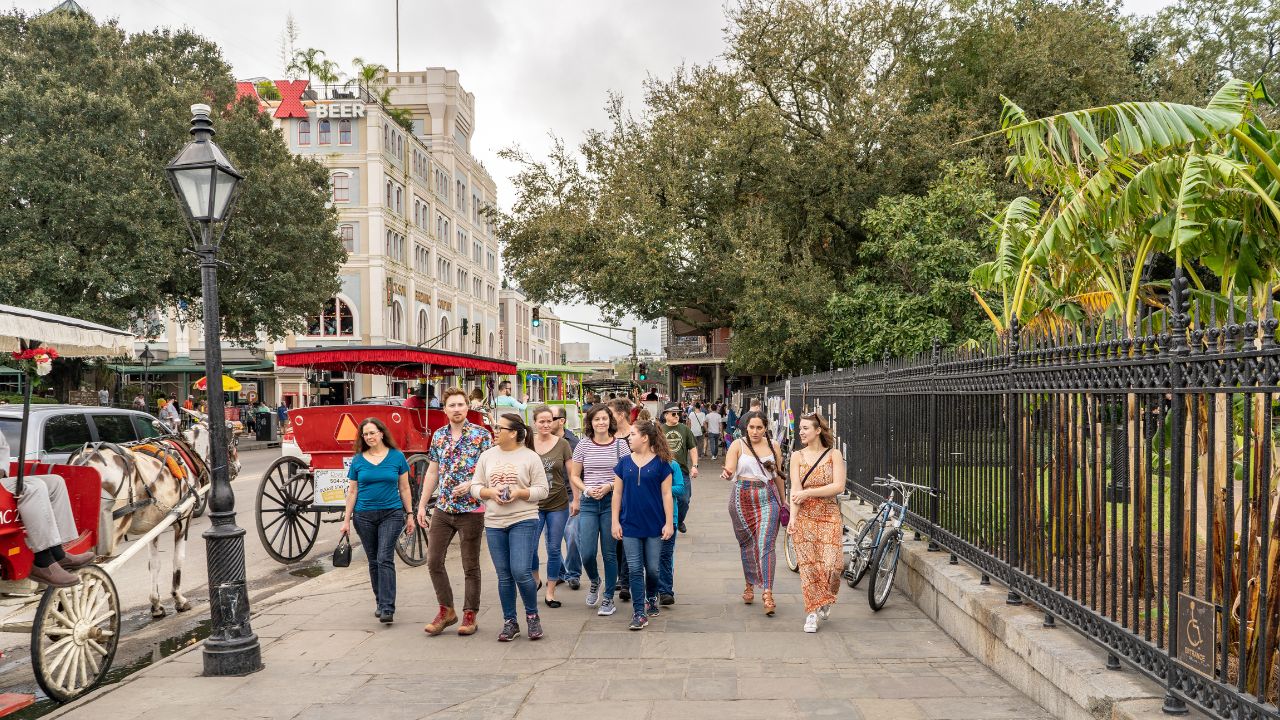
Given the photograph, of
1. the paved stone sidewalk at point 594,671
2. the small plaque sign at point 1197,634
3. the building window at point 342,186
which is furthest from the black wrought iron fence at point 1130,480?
the building window at point 342,186

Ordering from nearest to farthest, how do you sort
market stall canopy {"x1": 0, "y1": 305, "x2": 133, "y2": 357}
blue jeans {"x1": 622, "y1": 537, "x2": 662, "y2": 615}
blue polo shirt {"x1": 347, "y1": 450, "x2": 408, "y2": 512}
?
market stall canopy {"x1": 0, "y1": 305, "x2": 133, "y2": 357} → blue jeans {"x1": 622, "y1": 537, "x2": 662, "y2": 615} → blue polo shirt {"x1": 347, "y1": 450, "x2": 408, "y2": 512}

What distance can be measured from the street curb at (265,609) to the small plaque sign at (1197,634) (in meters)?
6.05

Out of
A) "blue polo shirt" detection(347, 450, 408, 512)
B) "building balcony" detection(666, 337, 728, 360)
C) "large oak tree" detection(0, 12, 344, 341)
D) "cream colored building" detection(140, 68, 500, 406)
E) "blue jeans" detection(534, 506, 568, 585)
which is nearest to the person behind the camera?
"blue polo shirt" detection(347, 450, 408, 512)

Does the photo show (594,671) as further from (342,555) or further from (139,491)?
(139,491)

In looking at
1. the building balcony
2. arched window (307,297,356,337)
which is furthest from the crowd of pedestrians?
arched window (307,297,356,337)

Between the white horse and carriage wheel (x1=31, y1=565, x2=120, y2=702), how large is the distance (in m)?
1.06

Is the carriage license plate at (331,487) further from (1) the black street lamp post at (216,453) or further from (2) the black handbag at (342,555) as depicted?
(1) the black street lamp post at (216,453)

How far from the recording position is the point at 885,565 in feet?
28.1

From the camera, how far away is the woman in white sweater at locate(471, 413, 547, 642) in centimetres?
739

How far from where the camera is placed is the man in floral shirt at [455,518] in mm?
7660

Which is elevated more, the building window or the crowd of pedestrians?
the building window

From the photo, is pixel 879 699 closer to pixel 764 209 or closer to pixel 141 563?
pixel 141 563

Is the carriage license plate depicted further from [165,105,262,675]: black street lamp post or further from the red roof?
the red roof

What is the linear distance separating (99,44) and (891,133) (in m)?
22.5
